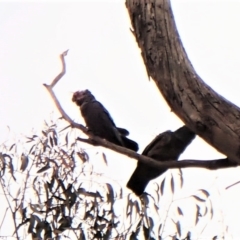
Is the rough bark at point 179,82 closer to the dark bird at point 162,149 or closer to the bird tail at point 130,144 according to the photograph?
the dark bird at point 162,149

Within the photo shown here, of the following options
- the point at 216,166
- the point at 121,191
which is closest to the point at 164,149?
the point at 121,191

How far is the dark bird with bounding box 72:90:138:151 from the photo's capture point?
156 inches

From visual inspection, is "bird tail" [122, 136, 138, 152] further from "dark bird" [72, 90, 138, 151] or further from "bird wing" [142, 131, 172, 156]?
"bird wing" [142, 131, 172, 156]

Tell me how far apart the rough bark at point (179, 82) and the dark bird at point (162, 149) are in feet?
3.74

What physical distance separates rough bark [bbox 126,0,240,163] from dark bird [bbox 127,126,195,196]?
1139 millimetres

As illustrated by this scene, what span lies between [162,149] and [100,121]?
0.76m

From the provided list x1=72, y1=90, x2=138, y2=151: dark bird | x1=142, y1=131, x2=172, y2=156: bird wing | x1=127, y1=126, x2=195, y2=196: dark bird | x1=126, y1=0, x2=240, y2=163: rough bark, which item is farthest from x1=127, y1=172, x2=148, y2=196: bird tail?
x1=126, y1=0, x2=240, y2=163: rough bark

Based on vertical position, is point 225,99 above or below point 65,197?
below

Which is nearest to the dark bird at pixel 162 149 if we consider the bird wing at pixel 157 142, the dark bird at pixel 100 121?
the bird wing at pixel 157 142

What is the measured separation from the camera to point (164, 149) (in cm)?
347

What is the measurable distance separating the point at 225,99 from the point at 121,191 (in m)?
1.66

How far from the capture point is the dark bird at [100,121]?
3951 mm

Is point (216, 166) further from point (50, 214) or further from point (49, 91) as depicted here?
point (50, 214)

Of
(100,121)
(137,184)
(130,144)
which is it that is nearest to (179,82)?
(137,184)
